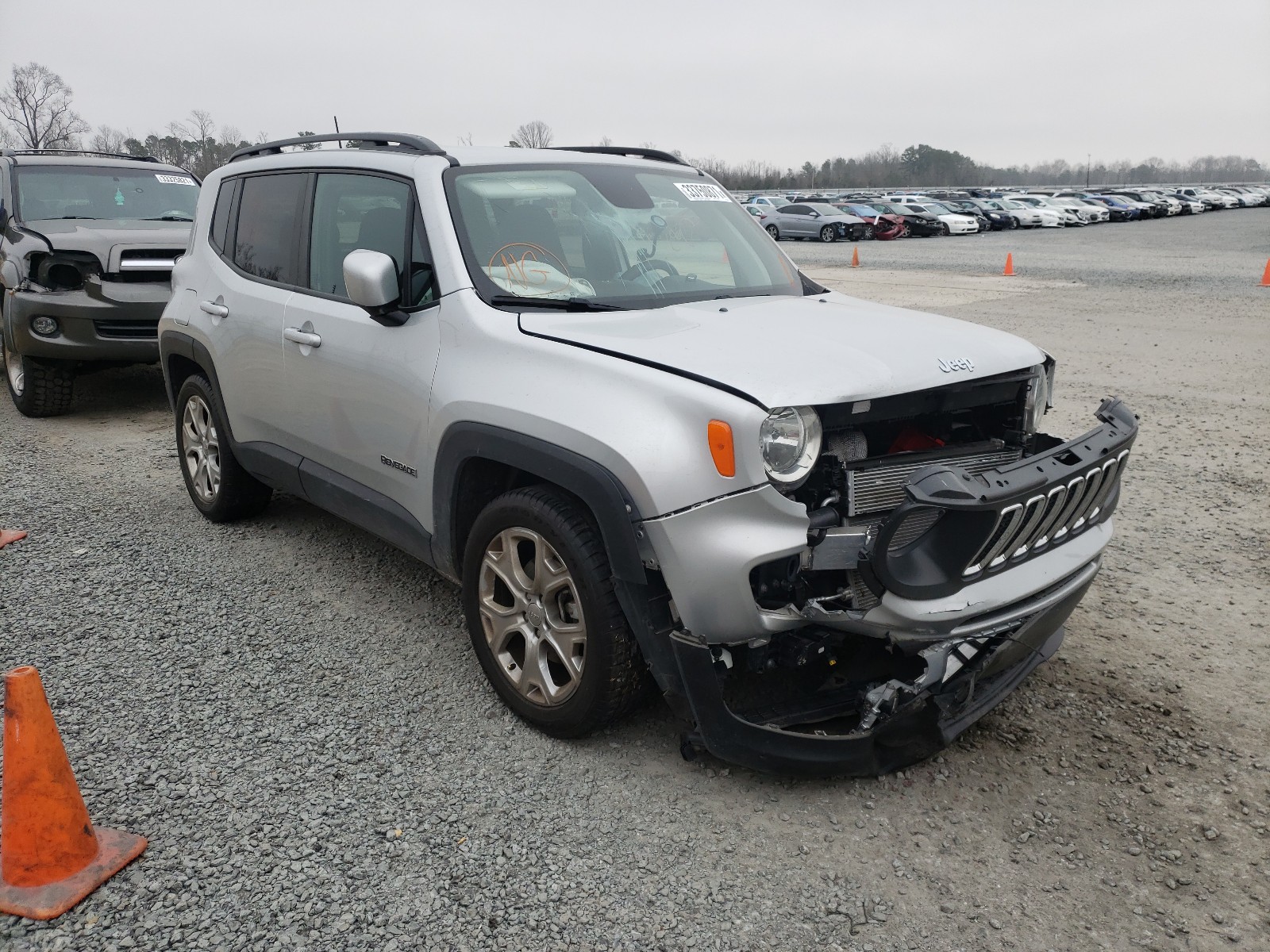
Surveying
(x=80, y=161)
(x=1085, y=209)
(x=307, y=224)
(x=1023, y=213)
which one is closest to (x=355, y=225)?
(x=307, y=224)

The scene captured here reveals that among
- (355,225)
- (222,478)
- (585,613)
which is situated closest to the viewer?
(585,613)

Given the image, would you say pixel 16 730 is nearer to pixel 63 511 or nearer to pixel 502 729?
pixel 502 729

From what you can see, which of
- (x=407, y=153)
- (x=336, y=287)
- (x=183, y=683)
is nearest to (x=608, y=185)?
(x=407, y=153)

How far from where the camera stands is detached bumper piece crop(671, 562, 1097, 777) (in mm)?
2846

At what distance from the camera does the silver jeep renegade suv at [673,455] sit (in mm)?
2730

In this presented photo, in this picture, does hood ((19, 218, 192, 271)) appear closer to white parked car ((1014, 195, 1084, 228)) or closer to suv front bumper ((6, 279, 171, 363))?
suv front bumper ((6, 279, 171, 363))

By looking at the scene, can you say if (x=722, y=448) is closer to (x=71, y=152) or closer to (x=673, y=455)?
(x=673, y=455)

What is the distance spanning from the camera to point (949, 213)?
3866 centimetres

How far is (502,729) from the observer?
345 cm

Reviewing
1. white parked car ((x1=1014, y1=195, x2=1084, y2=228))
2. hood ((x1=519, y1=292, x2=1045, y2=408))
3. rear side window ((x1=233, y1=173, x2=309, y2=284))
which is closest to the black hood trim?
hood ((x1=519, y1=292, x2=1045, y2=408))

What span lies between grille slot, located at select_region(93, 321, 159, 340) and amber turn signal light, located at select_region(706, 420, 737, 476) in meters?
6.68

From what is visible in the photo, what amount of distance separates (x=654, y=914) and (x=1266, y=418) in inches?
286

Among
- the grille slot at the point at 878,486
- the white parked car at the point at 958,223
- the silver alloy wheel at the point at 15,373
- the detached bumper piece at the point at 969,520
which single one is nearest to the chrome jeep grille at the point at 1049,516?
the detached bumper piece at the point at 969,520

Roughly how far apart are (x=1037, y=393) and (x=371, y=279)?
2.38 metres
